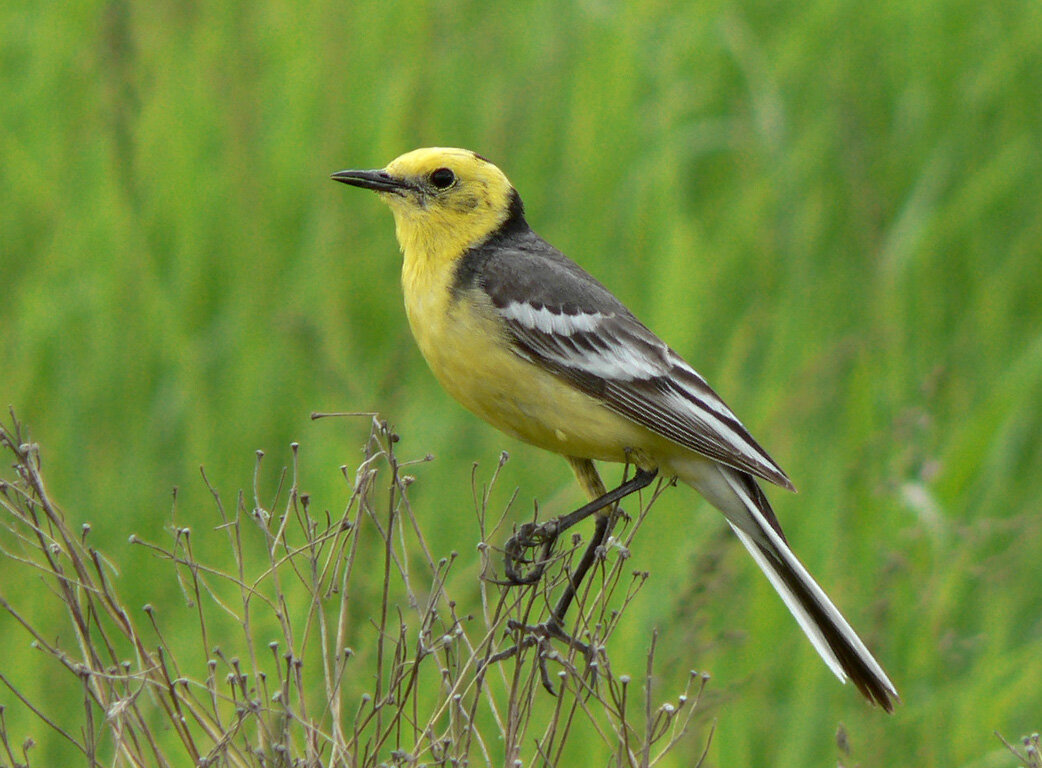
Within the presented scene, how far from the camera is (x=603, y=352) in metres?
4.05

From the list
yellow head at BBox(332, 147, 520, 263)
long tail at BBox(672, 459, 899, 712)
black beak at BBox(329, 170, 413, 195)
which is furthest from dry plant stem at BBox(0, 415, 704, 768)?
black beak at BBox(329, 170, 413, 195)

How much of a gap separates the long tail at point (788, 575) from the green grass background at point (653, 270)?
0.55 metres

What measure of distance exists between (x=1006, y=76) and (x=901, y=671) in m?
3.08

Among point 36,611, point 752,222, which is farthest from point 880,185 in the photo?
point 36,611

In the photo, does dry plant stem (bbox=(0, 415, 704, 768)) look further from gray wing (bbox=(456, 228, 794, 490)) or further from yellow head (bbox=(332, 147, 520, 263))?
yellow head (bbox=(332, 147, 520, 263))

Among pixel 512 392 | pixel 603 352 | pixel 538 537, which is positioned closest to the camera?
pixel 538 537

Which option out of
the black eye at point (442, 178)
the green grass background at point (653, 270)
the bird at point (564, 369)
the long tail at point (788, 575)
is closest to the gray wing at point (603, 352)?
the bird at point (564, 369)

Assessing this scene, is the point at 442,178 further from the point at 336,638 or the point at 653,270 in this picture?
Answer: the point at 653,270

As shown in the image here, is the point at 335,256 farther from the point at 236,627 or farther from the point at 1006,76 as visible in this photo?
the point at 1006,76

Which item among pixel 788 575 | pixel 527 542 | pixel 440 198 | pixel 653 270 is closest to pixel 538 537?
pixel 527 542

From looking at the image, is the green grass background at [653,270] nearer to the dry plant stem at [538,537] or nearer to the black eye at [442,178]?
the dry plant stem at [538,537]

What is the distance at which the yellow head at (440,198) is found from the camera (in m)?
4.27

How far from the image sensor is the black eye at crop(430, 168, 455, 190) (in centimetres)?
437

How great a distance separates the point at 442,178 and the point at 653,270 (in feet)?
5.13
